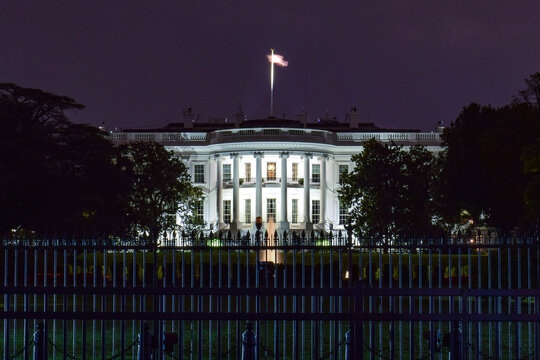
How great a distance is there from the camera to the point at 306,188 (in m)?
88.2

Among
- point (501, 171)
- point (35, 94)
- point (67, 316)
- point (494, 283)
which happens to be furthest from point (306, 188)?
point (67, 316)

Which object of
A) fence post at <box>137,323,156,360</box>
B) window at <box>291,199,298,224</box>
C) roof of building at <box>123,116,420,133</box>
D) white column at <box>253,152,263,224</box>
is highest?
roof of building at <box>123,116,420,133</box>

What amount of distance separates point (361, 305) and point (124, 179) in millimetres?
34823

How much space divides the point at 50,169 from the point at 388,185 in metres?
32.4

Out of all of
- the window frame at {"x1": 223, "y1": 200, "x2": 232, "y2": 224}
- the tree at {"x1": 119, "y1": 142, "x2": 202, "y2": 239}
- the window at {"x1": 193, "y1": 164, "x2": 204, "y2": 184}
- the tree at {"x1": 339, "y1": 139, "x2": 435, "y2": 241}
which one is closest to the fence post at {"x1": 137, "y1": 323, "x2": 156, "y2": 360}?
the tree at {"x1": 339, "y1": 139, "x2": 435, "y2": 241}

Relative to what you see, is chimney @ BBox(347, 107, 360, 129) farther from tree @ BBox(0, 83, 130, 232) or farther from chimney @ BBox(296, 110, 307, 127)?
tree @ BBox(0, 83, 130, 232)

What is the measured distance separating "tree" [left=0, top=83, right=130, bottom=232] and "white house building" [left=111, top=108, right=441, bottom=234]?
43.3 metres

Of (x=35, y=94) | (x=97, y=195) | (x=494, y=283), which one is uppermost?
(x=35, y=94)

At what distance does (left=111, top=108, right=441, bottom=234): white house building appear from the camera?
287 feet

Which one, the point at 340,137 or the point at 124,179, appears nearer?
the point at 124,179

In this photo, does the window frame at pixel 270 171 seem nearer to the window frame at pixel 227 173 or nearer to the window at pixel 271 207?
the window at pixel 271 207

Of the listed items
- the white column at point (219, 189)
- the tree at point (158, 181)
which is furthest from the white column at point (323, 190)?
the tree at point (158, 181)

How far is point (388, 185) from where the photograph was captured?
66.1 metres

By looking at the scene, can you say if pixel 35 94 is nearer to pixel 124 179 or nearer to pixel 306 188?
pixel 124 179
